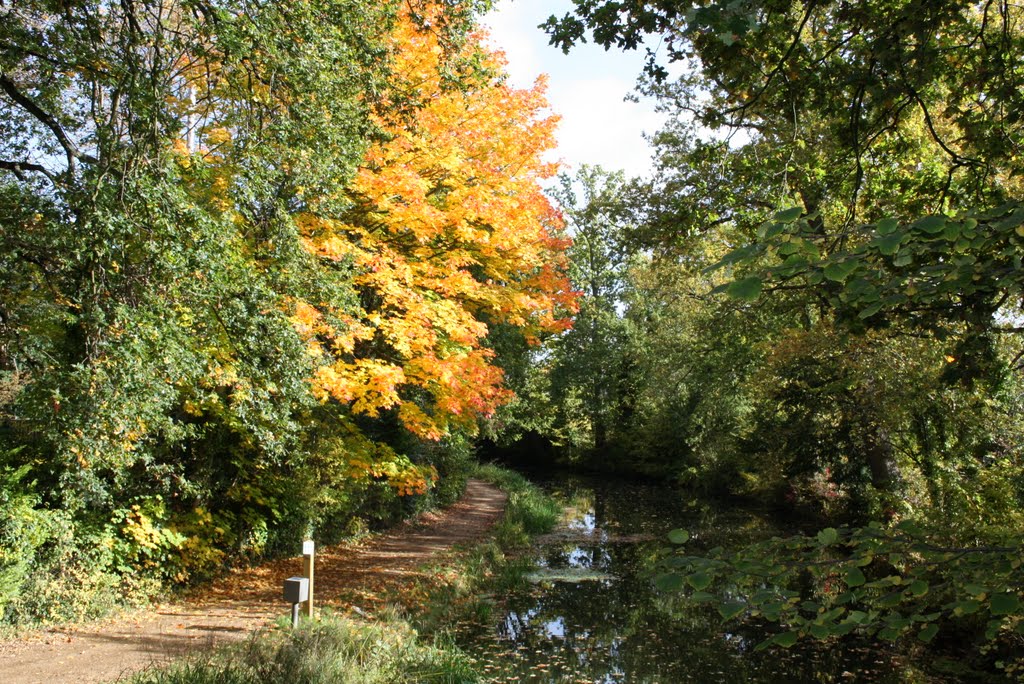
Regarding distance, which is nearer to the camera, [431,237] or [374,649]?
[374,649]

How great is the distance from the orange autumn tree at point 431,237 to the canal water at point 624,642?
304cm

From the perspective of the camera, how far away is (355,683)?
5.87 meters

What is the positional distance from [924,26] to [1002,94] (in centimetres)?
76

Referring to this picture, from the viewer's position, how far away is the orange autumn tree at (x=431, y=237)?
29.8 ft

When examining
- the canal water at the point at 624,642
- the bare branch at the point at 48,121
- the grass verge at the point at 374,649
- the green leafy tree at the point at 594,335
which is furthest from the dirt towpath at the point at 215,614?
the green leafy tree at the point at 594,335

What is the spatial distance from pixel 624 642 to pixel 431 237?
6.34 meters

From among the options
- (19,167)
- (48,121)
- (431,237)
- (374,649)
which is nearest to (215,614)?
(374,649)

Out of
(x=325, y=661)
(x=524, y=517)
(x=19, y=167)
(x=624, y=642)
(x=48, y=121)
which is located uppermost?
(x=48, y=121)

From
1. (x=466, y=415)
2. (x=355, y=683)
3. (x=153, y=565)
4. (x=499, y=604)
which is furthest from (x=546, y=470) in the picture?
(x=355, y=683)

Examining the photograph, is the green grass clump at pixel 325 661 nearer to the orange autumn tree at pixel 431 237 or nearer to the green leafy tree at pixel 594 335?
the orange autumn tree at pixel 431 237

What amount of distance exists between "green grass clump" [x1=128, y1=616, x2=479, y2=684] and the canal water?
3.04ft

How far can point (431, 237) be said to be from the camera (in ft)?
36.0

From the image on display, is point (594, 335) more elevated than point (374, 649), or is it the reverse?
point (594, 335)

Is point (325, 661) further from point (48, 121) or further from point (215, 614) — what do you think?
point (48, 121)
